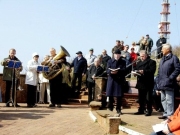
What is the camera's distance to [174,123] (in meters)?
4.64

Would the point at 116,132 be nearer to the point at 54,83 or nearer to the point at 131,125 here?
the point at 131,125

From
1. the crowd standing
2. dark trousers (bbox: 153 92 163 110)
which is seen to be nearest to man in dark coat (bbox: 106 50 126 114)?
the crowd standing

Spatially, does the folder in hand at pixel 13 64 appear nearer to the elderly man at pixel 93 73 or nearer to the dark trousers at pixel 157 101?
the elderly man at pixel 93 73

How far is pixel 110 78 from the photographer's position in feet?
32.1

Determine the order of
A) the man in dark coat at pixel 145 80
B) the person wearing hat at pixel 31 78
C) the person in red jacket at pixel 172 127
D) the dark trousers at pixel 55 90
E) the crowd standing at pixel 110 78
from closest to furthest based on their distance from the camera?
the person in red jacket at pixel 172 127 < the crowd standing at pixel 110 78 < the man in dark coat at pixel 145 80 < the person wearing hat at pixel 31 78 < the dark trousers at pixel 55 90

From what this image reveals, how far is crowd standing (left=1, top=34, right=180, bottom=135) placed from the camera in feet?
28.0

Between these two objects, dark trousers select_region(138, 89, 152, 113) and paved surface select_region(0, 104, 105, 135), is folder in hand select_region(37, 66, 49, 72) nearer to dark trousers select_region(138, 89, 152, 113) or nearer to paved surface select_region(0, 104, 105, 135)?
paved surface select_region(0, 104, 105, 135)

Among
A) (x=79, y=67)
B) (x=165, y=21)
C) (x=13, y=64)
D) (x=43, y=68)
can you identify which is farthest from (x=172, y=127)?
(x=165, y=21)

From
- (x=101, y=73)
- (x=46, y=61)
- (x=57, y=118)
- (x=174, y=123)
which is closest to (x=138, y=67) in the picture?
(x=57, y=118)

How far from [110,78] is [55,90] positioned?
3.57m

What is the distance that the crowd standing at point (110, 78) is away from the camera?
853 centimetres

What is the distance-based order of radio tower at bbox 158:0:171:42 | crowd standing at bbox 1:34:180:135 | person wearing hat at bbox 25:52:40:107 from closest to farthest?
crowd standing at bbox 1:34:180:135 → person wearing hat at bbox 25:52:40:107 → radio tower at bbox 158:0:171:42

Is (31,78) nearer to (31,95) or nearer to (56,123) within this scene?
(31,95)

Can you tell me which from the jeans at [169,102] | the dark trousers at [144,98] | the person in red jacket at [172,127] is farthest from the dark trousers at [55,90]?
the person in red jacket at [172,127]
